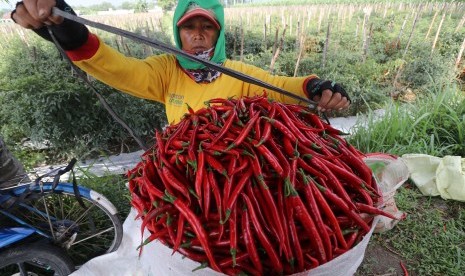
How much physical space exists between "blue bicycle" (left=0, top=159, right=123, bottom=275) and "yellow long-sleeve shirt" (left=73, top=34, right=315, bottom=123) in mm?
884

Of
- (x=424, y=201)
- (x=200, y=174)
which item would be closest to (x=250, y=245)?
Answer: (x=200, y=174)

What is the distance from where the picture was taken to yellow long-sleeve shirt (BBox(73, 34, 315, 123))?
5.64ft

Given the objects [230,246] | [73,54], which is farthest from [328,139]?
[73,54]

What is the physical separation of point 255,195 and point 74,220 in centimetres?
254

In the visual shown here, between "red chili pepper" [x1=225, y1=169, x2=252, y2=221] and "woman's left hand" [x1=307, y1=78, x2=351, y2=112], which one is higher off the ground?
"woman's left hand" [x1=307, y1=78, x2=351, y2=112]

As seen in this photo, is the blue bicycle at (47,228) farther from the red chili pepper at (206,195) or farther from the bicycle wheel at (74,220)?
the red chili pepper at (206,195)

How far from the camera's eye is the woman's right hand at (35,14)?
1134 mm

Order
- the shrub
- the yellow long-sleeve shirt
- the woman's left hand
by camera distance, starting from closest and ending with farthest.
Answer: the woman's left hand
the yellow long-sleeve shirt
the shrub

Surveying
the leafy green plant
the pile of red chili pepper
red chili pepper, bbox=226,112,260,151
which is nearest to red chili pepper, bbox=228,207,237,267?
the pile of red chili pepper

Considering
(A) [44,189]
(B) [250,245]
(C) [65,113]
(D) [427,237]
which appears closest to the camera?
(B) [250,245]

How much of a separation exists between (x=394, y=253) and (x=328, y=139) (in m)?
1.68

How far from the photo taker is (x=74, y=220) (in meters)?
2.86

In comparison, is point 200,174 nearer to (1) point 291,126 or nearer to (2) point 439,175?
(1) point 291,126

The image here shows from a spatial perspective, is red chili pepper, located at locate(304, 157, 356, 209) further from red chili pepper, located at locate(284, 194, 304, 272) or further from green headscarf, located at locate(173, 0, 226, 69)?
green headscarf, located at locate(173, 0, 226, 69)
